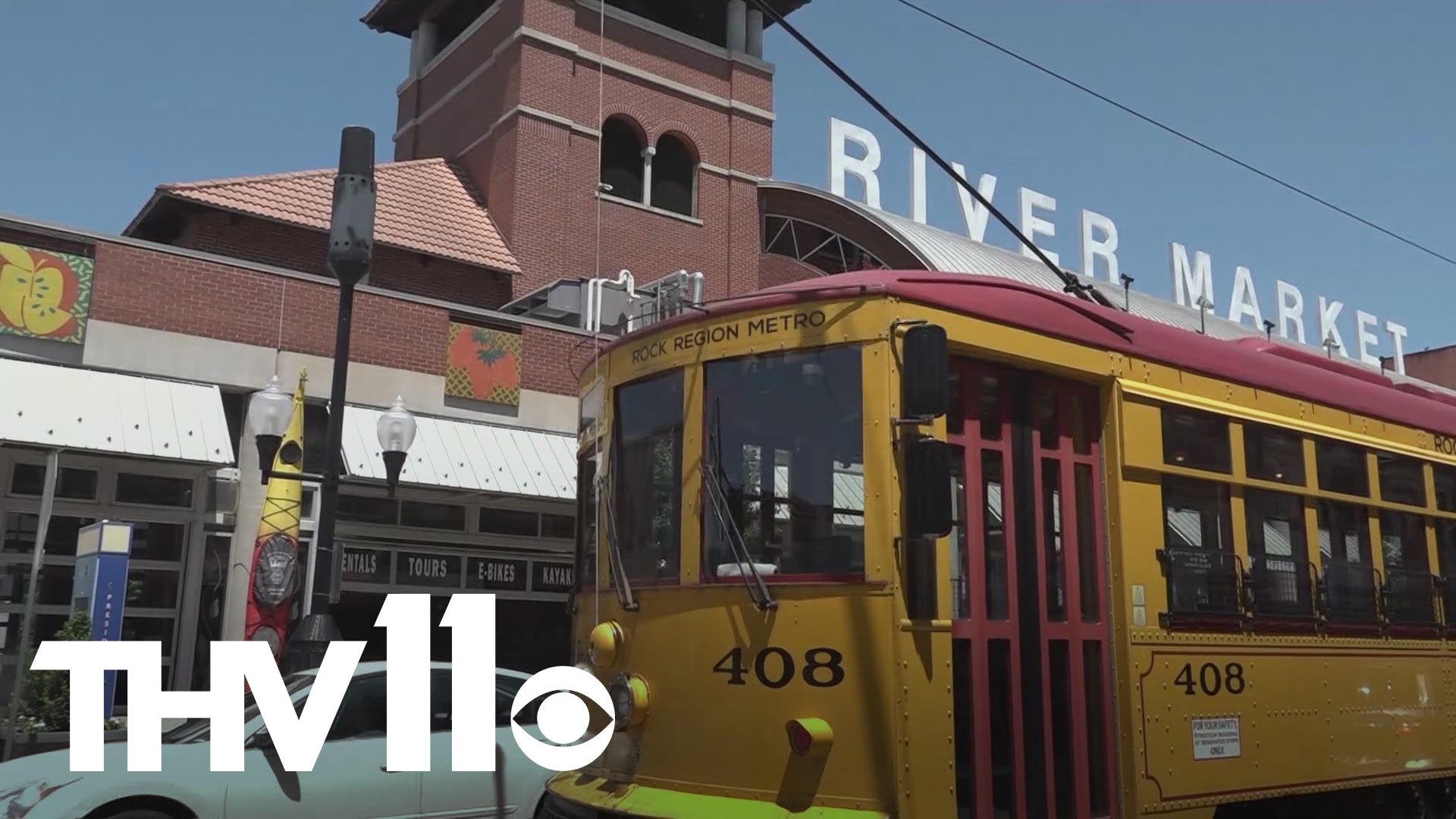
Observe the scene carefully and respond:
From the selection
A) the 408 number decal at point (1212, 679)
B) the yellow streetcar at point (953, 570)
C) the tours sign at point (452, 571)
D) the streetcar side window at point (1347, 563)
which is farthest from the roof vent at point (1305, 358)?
the tours sign at point (452, 571)

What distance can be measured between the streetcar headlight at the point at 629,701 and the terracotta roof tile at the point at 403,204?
13573 mm

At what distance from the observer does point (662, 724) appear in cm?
558

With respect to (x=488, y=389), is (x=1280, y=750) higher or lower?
lower

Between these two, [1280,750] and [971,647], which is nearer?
[971,647]

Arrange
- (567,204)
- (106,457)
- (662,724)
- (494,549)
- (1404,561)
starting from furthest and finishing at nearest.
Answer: (567,204) < (494,549) < (106,457) < (1404,561) < (662,724)

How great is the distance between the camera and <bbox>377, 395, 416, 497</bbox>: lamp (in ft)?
41.6

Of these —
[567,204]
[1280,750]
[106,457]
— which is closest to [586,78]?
[567,204]

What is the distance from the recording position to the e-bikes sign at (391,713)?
613cm

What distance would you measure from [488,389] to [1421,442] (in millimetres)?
11838

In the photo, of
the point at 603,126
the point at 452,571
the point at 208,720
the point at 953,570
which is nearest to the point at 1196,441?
the point at 953,570

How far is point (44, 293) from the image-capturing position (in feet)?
45.8

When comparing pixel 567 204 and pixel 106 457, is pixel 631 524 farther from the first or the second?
pixel 567 204

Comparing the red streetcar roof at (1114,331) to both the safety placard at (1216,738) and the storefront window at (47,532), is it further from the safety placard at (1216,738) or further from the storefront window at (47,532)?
the storefront window at (47,532)

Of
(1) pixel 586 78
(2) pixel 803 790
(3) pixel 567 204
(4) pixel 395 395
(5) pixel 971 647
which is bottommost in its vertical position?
(2) pixel 803 790
